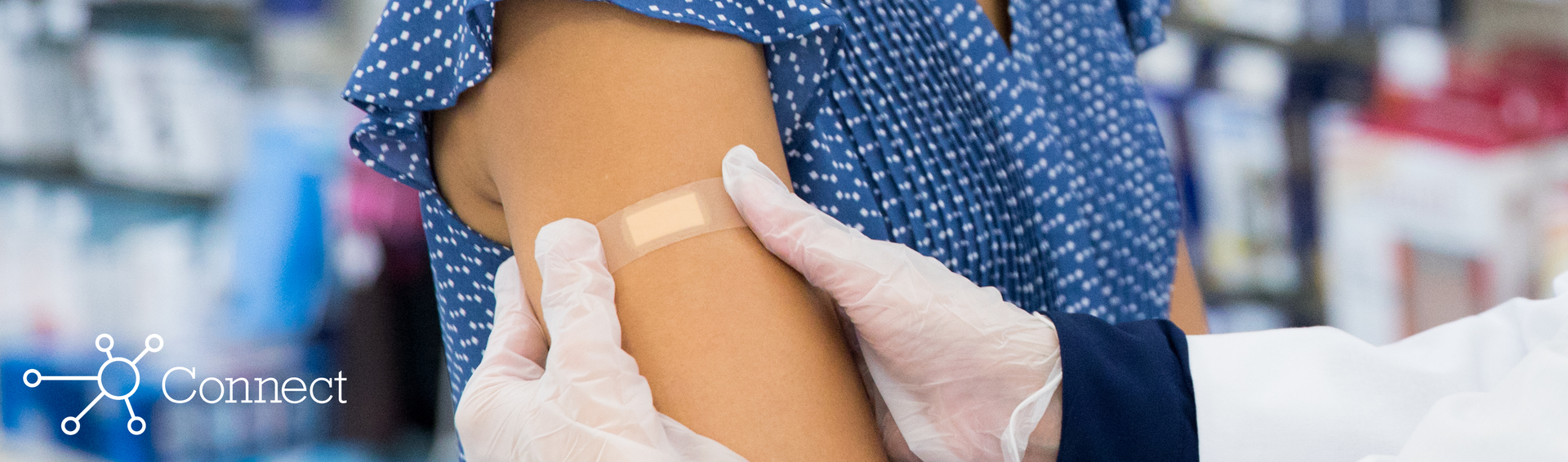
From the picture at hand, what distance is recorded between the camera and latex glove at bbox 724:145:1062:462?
28.3 inches

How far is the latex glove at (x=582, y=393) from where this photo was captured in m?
0.66

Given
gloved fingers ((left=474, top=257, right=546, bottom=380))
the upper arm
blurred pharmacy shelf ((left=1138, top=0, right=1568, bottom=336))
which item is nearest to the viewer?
gloved fingers ((left=474, top=257, right=546, bottom=380))

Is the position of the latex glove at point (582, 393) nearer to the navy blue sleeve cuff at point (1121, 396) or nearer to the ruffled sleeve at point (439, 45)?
the ruffled sleeve at point (439, 45)

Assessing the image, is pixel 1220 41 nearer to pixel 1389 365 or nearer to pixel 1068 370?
pixel 1389 365

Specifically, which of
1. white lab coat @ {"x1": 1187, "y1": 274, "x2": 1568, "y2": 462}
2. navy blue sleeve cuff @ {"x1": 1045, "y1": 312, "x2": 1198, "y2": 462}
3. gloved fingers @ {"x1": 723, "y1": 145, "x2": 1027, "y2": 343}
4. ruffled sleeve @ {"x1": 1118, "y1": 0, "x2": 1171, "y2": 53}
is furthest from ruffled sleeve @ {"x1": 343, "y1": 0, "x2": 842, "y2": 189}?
ruffled sleeve @ {"x1": 1118, "y1": 0, "x2": 1171, "y2": 53}

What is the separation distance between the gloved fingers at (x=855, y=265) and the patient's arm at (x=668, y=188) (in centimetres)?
2

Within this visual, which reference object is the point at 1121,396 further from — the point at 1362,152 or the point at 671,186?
the point at 1362,152

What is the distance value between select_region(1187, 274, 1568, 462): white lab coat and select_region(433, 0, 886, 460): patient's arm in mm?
329

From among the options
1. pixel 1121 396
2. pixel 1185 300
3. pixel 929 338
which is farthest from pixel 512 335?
pixel 1185 300

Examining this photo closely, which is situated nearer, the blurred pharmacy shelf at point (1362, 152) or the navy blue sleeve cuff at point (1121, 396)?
the navy blue sleeve cuff at point (1121, 396)

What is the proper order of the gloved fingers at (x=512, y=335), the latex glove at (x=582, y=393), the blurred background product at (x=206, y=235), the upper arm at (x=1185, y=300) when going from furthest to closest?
the blurred background product at (x=206, y=235) < the upper arm at (x=1185, y=300) < the gloved fingers at (x=512, y=335) < the latex glove at (x=582, y=393)

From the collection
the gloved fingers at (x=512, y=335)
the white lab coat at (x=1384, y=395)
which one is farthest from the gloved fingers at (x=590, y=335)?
the white lab coat at (x=1384, y=395)

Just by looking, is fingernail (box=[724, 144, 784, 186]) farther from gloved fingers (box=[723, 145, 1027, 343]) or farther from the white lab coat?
the white lab coat

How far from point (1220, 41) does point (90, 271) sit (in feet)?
10.7
